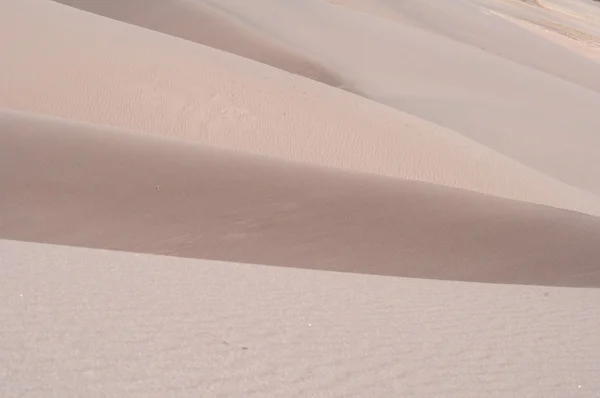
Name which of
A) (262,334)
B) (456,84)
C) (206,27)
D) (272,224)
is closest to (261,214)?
(272,224)

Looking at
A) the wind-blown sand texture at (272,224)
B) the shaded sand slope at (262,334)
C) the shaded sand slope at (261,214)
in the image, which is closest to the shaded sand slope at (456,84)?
the wind-blown sand texture at (272,224)

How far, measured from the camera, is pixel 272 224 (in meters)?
6.14

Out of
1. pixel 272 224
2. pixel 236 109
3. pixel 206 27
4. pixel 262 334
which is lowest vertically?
pixel 262 334

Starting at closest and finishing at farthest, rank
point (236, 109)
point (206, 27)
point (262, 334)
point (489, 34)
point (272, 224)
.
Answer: point (262, 334), point (272, 224), point (236, 109), point (206, 27), point (489, 34)

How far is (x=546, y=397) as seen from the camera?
351 centimetres

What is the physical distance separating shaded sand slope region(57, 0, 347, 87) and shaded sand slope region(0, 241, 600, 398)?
27.4 ft

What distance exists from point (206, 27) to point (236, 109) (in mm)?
5711

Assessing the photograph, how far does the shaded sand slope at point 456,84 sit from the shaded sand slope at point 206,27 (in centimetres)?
71

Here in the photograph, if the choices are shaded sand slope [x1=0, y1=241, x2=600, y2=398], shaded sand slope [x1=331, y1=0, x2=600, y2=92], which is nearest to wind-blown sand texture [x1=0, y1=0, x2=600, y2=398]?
shaded sand slope [x1=0, y1=241, x2=600, y2=398]

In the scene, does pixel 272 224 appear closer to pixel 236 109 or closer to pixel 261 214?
pixel 261 214

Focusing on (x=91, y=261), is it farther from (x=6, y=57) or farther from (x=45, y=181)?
(x=6, y=57)

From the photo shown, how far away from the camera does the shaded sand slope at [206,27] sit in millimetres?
12906

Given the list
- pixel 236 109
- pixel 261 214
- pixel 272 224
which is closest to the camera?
pixel 272 224

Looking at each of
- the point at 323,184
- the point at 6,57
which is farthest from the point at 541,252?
the point at 6,57
